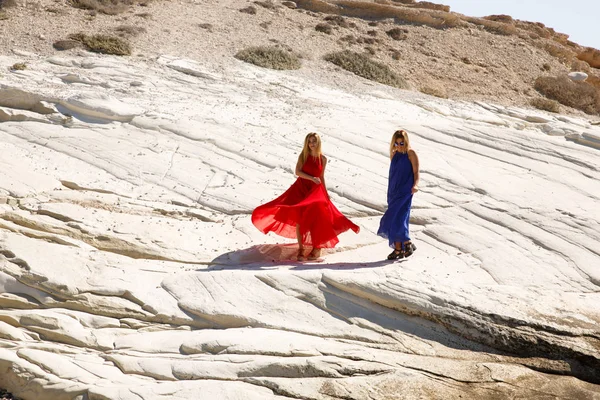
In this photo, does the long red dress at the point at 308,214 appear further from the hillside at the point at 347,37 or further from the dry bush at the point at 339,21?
the dry bush at the point at 339,21

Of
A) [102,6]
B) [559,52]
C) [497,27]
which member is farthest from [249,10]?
[559,52]

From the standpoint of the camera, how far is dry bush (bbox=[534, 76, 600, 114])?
20484 millimetres

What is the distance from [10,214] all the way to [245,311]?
339 cm

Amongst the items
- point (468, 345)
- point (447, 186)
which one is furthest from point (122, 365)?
point (447, 186)

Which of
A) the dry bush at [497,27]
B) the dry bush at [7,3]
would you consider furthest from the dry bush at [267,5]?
the dry bush at [497,27]

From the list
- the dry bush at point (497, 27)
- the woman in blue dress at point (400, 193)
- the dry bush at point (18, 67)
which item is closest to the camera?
the woman in blue dress at point (400, 193)

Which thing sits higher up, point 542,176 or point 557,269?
point 542,176

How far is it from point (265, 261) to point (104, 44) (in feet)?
32.9

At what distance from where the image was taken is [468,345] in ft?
23.0

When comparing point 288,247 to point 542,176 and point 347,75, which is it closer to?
point 542,176

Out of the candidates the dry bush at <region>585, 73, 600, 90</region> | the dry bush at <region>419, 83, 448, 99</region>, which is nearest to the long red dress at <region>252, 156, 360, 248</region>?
the dry bush at <region>419, 83, 448, 99</region>

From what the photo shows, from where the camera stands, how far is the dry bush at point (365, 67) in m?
18.7

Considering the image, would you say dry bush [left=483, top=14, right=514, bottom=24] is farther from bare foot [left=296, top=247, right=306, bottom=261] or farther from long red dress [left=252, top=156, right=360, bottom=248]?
bare foot [left=296, top=247, right=306, bottom=261]

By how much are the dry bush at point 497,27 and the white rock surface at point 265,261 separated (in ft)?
43.8
